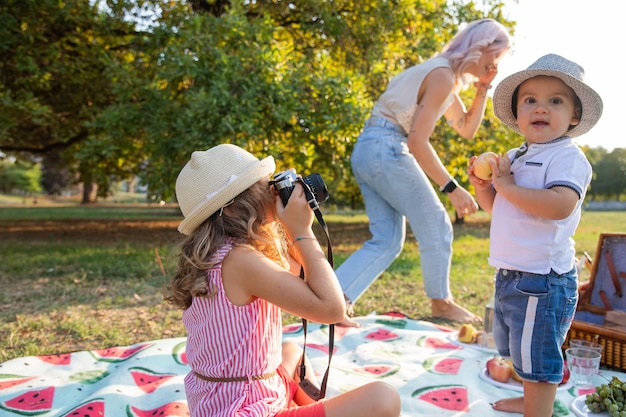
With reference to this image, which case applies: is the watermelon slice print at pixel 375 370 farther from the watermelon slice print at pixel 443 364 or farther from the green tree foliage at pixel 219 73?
the green tree foliage at pixel 219 73

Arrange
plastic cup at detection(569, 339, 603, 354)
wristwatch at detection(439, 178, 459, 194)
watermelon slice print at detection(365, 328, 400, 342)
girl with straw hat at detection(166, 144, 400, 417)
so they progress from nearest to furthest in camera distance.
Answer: girl with straw hat at detection(166, 144, 400, 417) < plastic cup at detection(569, 339, 603, 354) < wristwatch at detection(439, 178, 459, 194) < watermelon slice print at detection(365, 328, 400, 342)

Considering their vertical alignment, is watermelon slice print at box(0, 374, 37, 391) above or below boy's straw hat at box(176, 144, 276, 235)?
below

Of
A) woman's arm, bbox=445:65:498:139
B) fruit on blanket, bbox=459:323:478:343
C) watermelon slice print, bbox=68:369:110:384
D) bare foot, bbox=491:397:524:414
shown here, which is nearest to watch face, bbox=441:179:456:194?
woman's arm, bbox=445:65:498:139

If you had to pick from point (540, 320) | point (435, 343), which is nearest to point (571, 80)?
point (540, 320)

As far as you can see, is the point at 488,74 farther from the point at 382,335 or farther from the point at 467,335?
the point at 382,335

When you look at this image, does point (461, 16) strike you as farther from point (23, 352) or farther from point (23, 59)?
point (23, 352)

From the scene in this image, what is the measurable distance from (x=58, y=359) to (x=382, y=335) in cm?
190

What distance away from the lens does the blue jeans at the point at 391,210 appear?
11.6 ft

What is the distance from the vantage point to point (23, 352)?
10.3 feet

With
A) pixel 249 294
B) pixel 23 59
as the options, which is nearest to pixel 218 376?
pixel 249 294

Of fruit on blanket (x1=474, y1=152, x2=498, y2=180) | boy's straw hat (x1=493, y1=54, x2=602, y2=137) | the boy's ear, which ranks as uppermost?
boy's straw hat (x1=493, y1=54, x2=602, y2=137)

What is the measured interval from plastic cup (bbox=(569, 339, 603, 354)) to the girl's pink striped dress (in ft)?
6.01

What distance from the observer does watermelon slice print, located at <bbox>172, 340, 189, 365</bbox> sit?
2975 millimetres

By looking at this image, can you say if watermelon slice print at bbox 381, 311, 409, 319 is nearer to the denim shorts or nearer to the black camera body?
the denim shorts
